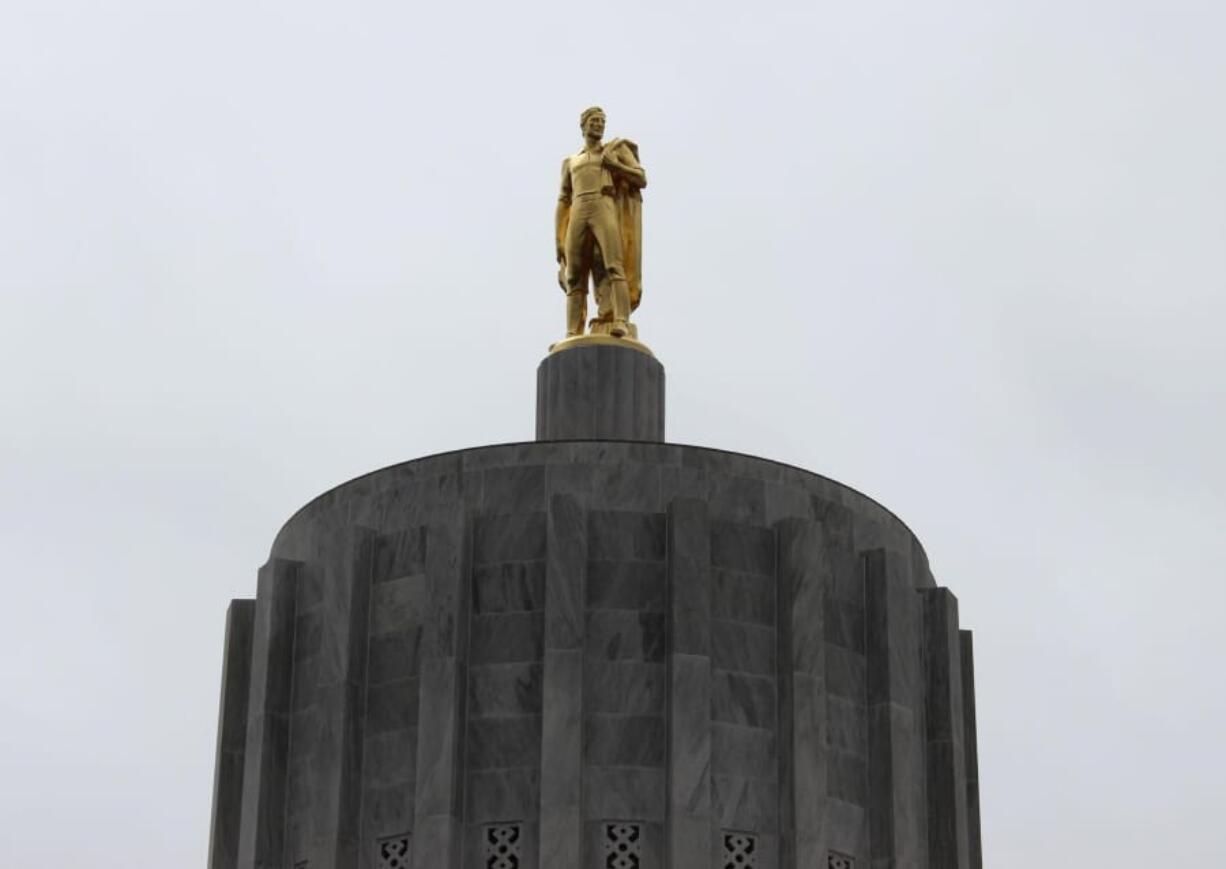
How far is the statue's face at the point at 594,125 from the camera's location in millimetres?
40906

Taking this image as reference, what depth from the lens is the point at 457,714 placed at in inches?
1350

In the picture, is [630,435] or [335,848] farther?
[630,435]

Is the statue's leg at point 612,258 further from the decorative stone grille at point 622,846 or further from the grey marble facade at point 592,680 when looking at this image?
the decorative stone grille at point 622,846

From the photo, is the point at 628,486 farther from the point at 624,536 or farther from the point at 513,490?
the point at 513,490

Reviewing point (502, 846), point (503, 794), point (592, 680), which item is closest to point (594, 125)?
point (592, 680)

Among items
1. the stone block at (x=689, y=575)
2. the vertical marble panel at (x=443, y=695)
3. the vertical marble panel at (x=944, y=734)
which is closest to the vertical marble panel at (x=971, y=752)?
the vertical marble panel at (x=944, y=734)

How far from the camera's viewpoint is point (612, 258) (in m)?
40.8

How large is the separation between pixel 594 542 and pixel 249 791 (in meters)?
6.28

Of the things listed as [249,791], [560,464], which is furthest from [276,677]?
[560,464]

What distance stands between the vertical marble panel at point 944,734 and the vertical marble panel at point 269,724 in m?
9.34

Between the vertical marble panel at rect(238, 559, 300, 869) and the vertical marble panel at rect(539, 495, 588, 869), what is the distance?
446 cm

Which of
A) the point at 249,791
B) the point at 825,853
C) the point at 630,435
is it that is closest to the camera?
the point at 825,853

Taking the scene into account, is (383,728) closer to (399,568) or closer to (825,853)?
(399,568)

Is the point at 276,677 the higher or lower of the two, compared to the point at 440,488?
lower
